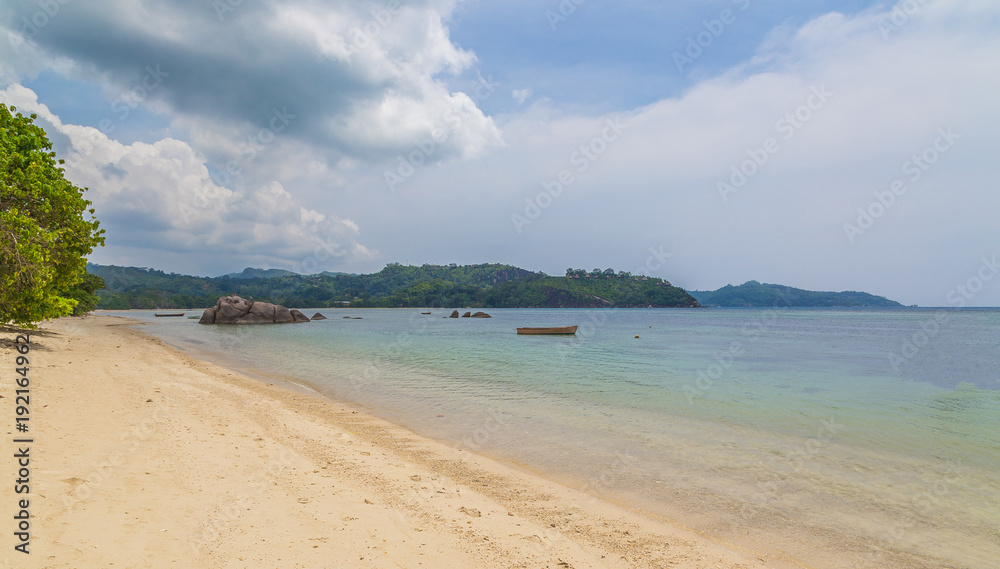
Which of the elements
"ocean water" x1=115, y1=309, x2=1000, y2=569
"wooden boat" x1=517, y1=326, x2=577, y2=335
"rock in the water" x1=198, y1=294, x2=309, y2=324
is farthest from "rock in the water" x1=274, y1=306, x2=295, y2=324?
"ocean water" x1=115, y1=309, x2=1000, y2=569

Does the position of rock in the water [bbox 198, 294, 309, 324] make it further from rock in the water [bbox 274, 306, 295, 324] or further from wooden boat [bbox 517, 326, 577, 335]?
wooden boat [bbox 517, 326, 577, 335]

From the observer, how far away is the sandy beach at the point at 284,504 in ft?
14.8

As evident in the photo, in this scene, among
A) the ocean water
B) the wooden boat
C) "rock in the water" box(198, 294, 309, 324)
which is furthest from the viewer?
"rock in the water" box(198, 294, 309, 324)

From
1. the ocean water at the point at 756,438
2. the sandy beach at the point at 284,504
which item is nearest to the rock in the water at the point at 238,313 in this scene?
the ocean water at the point at 756,438

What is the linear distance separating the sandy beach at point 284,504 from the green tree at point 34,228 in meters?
5.02

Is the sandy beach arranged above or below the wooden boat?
above

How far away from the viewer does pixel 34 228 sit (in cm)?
1264

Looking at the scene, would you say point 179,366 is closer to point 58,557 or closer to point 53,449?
point 53,449

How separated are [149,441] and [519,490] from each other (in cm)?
659

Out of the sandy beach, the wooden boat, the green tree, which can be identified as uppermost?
the green tree

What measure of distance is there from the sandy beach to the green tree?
502 cm

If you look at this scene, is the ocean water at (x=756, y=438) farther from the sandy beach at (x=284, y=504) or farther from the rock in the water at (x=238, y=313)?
the rock in the water at (x=238, y=313)

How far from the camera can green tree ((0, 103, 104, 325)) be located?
12.6 meters

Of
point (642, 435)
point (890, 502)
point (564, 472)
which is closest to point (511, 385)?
point (642, 435)
